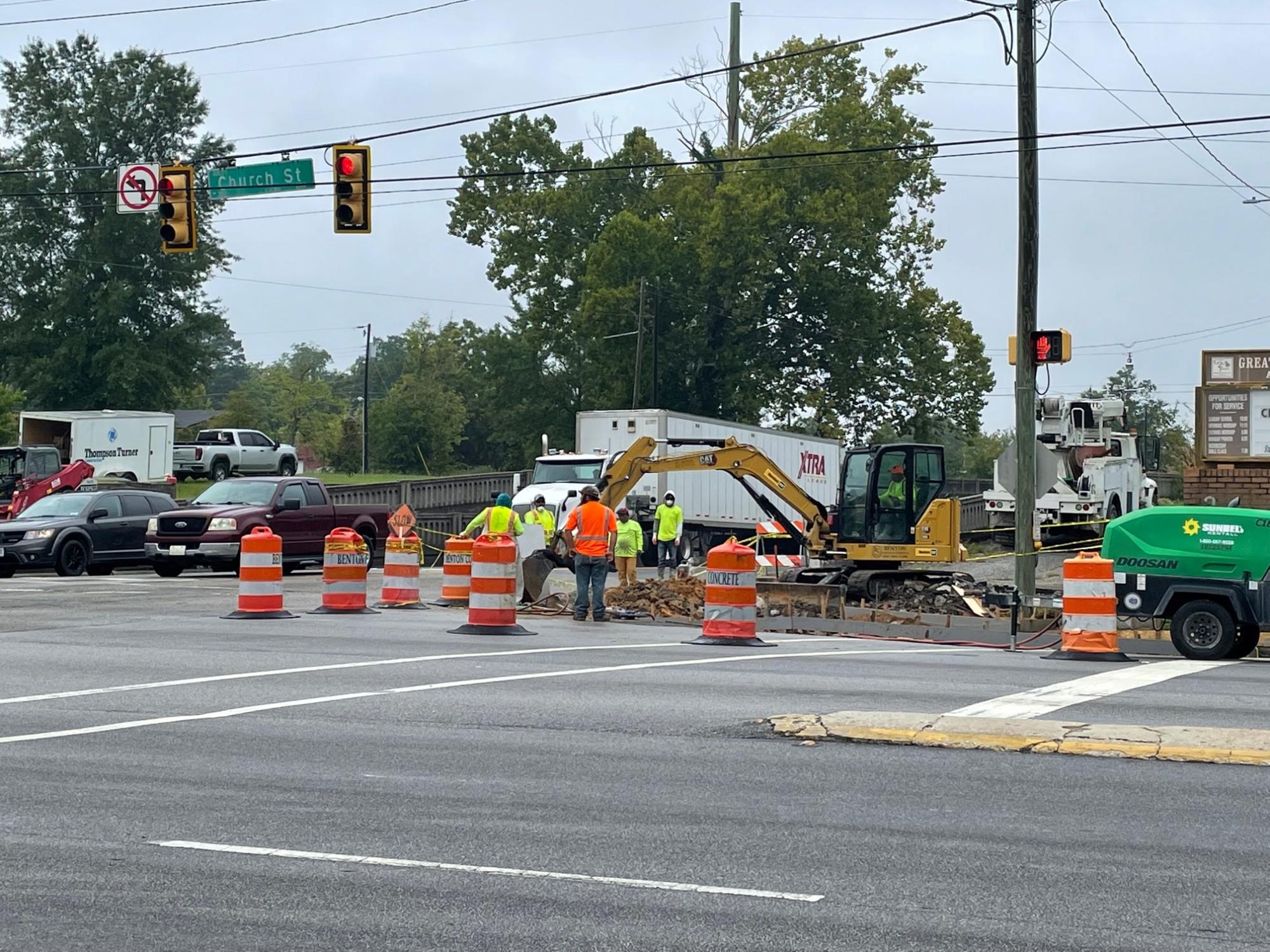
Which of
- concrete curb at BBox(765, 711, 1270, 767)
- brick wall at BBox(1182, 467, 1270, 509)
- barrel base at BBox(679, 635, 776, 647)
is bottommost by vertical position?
barrel base at BBox(679, 635, 776, 647)

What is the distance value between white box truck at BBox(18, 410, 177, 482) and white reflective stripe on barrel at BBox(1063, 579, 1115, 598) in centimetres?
4162

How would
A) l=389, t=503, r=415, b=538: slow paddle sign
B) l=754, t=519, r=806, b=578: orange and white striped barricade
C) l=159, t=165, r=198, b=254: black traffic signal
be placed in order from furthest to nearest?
1. l=159, t=165, r=198, b=254: black traffic signal
2. l=754, t=519, r=806, b=578: orange and white striped barricade
3. l=389, t=503, r=415, b=538: slow paddle sign

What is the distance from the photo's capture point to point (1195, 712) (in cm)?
1218

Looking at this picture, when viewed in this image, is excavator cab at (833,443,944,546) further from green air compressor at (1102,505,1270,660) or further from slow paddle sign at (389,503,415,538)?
green air compressor at (1102,505,1270,660)

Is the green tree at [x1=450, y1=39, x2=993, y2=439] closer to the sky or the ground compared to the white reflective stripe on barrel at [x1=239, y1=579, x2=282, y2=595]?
closer to the sky

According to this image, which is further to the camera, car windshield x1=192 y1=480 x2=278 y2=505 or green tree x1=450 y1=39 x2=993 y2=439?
green tree x1=450 y1=39 x2=993 y2=439

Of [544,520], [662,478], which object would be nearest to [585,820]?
[544,520]

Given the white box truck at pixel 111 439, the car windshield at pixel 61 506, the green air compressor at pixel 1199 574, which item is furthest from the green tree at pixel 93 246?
the green air compressor at pixel 1199 574

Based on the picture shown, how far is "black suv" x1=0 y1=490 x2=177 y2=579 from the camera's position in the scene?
1214 inches

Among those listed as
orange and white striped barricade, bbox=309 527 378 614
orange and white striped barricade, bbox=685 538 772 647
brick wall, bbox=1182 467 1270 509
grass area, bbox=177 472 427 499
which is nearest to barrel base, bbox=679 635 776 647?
orange and white striped barricade, bbox=685 538 772 647

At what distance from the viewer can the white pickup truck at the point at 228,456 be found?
60.9m

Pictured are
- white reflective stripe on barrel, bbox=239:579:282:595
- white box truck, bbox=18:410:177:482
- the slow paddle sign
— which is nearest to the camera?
white reflective stripe on barrel, bbox=239:579:282:595

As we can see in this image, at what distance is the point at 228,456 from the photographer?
200 feet

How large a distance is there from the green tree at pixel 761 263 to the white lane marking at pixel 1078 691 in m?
47.3
